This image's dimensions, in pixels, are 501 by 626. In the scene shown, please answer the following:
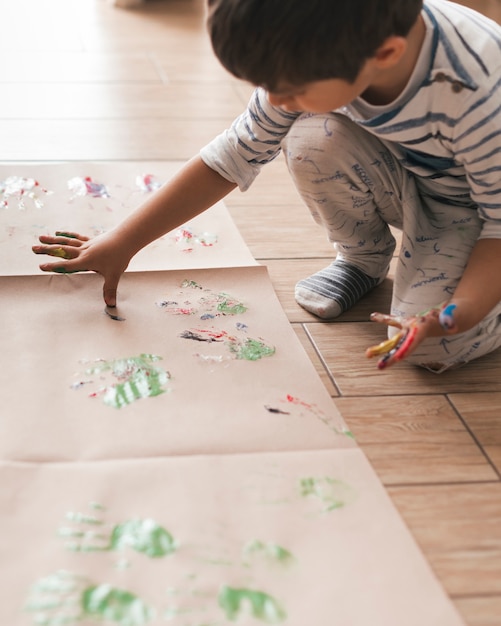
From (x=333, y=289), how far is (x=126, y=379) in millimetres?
309

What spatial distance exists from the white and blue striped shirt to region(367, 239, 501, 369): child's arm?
3 centimetres

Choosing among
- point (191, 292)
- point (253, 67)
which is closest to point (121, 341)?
point (191, 292)

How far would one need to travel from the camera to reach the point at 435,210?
0.98 metres

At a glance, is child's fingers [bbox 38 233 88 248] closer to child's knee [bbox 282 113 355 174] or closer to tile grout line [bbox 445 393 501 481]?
child's knee [bbox 282 113 355 174]

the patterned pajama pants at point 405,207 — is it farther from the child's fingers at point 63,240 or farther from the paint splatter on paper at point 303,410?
the child's fingers at point 63,240

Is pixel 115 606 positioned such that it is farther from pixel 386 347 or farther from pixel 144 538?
pixel 386 347

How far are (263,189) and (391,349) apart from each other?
633mm

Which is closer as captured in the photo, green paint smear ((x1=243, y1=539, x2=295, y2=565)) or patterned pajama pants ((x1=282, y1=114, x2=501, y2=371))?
green paint smear ((x1=243, y1=539, x2=295, y2=565))

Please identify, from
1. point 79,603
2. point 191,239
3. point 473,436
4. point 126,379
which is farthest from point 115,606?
point 191,239

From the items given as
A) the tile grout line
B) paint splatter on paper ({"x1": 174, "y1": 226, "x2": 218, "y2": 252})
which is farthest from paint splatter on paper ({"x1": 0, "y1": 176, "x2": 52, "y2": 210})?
the tile grout line

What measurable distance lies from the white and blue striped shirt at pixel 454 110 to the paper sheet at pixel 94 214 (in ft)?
0.87

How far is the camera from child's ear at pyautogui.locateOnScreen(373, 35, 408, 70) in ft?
2.37

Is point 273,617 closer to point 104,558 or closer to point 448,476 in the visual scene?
point 104,558

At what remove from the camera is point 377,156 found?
972mm
